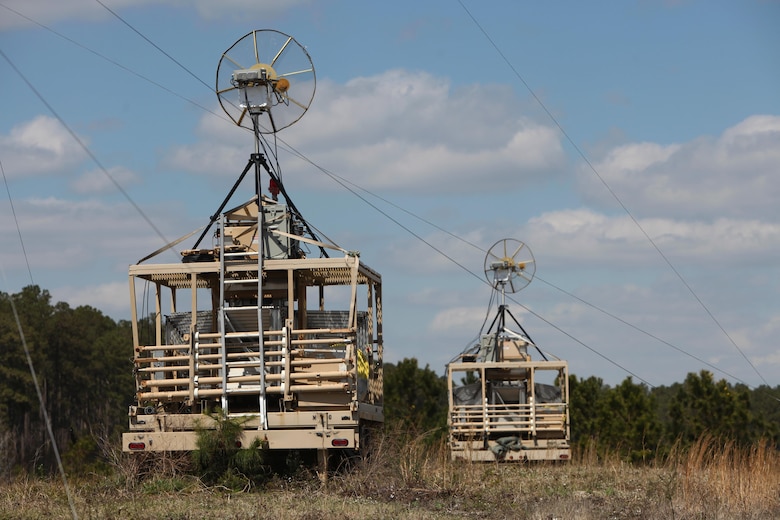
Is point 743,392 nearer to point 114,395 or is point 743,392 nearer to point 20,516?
point 20,516

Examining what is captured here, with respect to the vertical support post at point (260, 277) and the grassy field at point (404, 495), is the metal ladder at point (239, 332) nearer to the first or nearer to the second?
the vertical support post at point (260, 277)

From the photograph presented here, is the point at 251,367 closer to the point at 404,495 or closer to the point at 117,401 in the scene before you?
the point at 404,495

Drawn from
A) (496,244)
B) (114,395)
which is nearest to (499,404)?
(496,244)

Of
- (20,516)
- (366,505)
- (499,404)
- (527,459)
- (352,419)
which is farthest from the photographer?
(499,404)

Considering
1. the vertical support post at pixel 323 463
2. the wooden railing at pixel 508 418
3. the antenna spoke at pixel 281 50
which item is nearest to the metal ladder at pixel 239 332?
the vertical support post at pixel 323 463

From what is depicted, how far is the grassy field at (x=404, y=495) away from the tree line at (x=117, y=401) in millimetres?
1883

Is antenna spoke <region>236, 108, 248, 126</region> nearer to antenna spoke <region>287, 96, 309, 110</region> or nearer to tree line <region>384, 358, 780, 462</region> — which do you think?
antenna spoke <region>287, 96, 309, 110</region>

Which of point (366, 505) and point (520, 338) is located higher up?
point (520, 338)

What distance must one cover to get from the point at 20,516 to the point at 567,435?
16.5m

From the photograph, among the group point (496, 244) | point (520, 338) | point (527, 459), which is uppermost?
point (496, 244)

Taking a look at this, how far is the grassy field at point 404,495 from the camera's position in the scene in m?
13.8

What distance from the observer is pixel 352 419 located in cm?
1686

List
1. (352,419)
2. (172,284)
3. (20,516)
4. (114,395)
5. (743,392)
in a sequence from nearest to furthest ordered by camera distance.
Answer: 1. (20,516)
2. (352,419)
3. (172,284)
4. (743,392)
5. (114,395)

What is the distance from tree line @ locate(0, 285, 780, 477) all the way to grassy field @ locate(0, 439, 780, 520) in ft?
6.18
